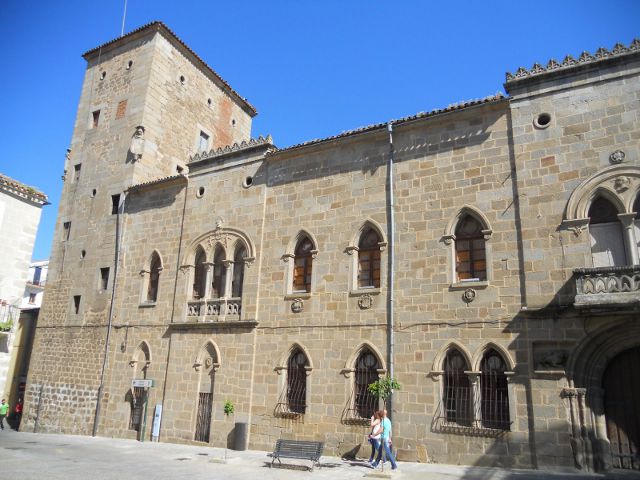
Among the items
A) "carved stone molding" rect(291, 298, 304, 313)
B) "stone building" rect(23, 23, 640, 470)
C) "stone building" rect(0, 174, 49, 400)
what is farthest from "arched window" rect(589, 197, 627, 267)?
"stone building" rect(0, 174, 49, 400)

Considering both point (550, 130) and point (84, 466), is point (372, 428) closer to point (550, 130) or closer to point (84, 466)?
point (84, 466)

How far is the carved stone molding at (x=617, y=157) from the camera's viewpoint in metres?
12.0

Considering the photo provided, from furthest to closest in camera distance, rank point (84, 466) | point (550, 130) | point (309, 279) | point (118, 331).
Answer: point (118, 331), point (309, 279), point (550, 130), point (84, 466)

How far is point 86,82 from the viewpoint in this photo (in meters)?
25.1

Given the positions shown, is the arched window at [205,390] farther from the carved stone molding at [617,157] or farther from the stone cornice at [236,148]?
the carved stone molding at [617,157]

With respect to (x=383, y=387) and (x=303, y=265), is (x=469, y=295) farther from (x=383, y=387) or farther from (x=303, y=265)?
(x=303, y=265)

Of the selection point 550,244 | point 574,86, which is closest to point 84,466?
point 550,244

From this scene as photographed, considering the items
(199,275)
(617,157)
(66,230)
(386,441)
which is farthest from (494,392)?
(66,230)

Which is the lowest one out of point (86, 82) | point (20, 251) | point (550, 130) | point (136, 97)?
point (20, 251)

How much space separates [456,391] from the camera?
12.8 metres

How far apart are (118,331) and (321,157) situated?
9.98 meters

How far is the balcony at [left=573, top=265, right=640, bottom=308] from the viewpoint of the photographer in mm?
10539

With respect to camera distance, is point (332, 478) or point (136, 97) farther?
point (136, 97)

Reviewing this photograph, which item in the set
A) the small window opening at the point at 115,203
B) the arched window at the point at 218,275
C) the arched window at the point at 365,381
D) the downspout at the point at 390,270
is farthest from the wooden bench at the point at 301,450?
the small window opening at the point at 115,203
